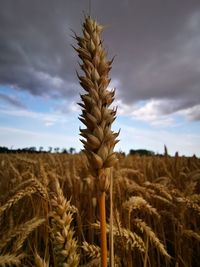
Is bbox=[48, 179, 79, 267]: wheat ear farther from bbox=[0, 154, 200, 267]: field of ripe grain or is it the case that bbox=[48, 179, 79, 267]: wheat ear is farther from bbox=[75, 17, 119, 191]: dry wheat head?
bbox=[75, 17, 119, 191]: dry wheat head

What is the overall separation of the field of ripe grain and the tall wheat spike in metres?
0.20

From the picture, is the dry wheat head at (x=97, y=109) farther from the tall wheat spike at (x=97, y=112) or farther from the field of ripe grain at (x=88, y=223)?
the field of ripe grain at (x=88, y=223)

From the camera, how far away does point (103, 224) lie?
645 mm

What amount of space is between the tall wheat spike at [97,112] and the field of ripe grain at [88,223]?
0.20m

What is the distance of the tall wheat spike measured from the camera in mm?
733

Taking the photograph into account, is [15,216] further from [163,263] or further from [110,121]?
[110,121]

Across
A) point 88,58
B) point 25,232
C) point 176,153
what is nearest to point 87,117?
point 88,58

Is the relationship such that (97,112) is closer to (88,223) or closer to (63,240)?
(63,240)

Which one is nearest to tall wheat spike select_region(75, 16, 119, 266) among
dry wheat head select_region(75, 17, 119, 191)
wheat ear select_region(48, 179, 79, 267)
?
dry wheat head select_region(75, 17, 119, 191)

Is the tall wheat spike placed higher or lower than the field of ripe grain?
higher

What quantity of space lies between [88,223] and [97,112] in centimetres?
250

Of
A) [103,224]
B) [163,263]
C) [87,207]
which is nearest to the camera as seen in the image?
[103,224]

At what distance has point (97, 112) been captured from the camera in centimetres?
75

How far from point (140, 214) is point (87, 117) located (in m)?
2.71
